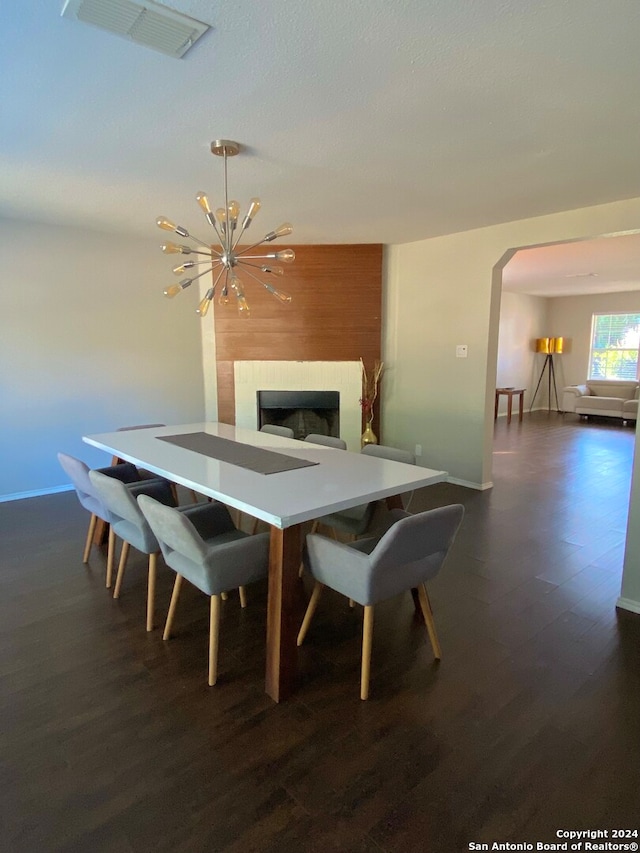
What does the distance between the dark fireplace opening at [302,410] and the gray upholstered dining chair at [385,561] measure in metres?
3.42

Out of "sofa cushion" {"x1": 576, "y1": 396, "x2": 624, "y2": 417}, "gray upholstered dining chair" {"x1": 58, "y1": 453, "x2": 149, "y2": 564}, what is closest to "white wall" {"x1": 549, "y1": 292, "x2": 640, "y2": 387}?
"sofa cushion" {"x1": 576, "y1": 396, "x2": 624, "y2": 417}

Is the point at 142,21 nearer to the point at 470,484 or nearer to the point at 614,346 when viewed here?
the point at 470,484

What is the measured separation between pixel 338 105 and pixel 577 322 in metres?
9.41

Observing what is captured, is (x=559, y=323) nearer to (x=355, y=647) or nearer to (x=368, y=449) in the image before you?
(x=368, y=449)

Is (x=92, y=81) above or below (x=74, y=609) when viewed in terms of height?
above

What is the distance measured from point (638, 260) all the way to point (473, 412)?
334 centimetres

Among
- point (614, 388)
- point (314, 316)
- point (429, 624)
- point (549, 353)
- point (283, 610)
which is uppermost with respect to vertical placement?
point (314, 316)

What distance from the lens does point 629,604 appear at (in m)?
2.57

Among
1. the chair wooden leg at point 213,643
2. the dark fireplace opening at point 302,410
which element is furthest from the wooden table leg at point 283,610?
the dark fireplace opening at point 302,410

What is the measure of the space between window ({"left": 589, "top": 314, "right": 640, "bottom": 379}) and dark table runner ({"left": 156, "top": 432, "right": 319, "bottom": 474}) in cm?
909

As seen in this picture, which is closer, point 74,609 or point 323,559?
point 323,559

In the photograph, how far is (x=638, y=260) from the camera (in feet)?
19.6

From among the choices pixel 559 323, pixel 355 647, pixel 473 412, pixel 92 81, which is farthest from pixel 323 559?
pixel 559 323

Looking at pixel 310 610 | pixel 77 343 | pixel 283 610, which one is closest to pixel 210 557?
pixel 283 610
